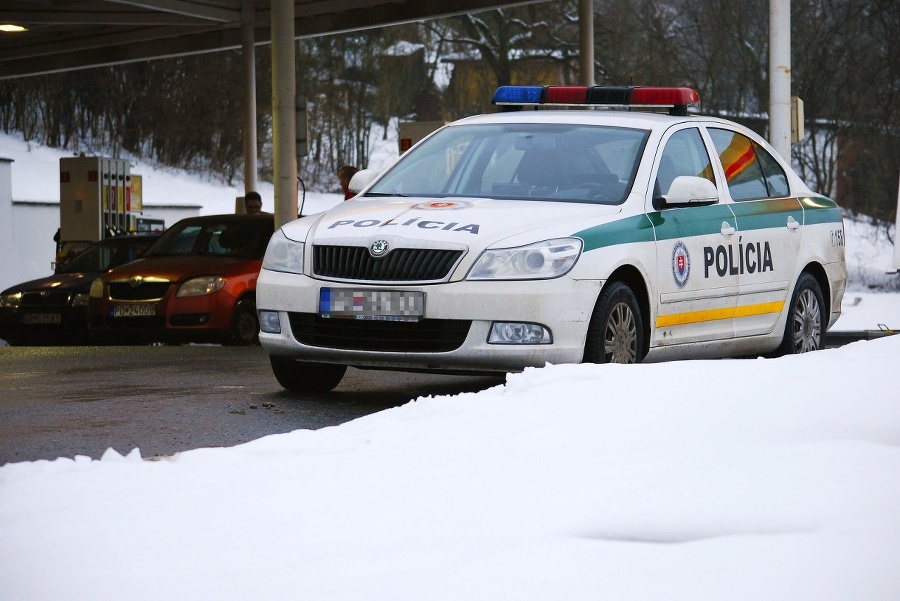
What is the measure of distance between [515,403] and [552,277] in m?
2.01

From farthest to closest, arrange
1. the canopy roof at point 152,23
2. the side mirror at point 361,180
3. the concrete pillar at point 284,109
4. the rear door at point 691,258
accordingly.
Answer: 1. the canopy roof at point 152,23
2. the concrete pillar at point 284,109
3. the side mirror at point 361,180
4. the rear door at point 691,258

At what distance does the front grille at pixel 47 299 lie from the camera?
1662 cm

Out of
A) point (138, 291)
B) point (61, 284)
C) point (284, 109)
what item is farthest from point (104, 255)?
point (138, 291)

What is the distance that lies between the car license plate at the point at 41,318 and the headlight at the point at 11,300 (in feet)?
0.59

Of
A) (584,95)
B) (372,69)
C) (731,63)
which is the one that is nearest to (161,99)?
(372,69)

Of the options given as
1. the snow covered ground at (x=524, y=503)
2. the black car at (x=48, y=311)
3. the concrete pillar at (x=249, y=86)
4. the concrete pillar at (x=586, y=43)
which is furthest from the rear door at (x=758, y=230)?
the concrete pillar at (x=249, y=86)

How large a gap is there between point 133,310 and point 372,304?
276 inches

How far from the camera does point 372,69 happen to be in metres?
56.9

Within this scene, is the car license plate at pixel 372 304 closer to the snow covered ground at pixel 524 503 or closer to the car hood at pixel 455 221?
the car hood at pixel 455 221

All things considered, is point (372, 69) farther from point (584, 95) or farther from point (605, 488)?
point (605, 488)

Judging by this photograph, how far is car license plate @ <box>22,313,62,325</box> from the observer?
16581 millimetres

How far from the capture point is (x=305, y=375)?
28.6 feet

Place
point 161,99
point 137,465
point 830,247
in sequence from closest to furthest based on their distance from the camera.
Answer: point 137,465 < point 830,247 < point 161,99

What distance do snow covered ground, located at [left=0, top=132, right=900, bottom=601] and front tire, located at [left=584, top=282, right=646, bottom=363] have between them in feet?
5.72
